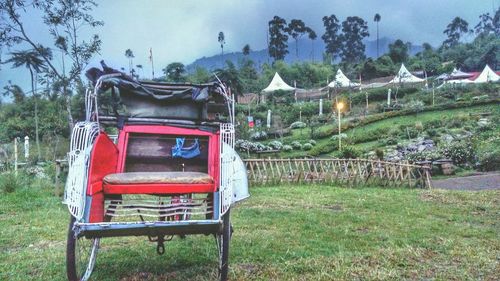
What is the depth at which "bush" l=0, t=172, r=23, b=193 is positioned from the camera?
12.5 meters

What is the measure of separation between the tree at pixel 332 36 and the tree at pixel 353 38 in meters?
1.55

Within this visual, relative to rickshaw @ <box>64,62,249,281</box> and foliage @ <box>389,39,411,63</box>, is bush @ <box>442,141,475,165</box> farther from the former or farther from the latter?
foliage @ <box>389,39,411,63</box>

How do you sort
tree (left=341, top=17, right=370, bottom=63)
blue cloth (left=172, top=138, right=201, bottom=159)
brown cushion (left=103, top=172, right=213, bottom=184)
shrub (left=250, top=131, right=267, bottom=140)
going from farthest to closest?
tree (left=341, top=17, right=370, bottom=63) < shrub (left=250, top=131, right=267, bottom=140) < blue cloth (left=172, top=138, right=201, bottom=159) < brown cushion (left=103, top=172, right=213, bottom=184)

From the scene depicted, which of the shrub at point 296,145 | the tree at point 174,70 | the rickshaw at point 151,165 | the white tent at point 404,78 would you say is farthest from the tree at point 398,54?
the rickshaw at point 151,165

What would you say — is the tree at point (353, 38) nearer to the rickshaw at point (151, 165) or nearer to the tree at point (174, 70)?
the tree at point (174, 70)

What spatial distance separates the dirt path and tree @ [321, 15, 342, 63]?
106431 mm

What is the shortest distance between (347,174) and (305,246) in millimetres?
9933

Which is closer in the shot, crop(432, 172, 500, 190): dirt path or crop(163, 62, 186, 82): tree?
crop(432, 172, 500, 190): dirt path

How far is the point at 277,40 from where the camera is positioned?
341ft

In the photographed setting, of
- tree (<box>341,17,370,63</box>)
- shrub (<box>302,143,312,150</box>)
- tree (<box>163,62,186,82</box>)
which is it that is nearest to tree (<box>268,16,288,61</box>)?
tree (<box>341,17,370,63</box>)

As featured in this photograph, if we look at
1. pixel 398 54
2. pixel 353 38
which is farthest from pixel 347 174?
pixel 353 38

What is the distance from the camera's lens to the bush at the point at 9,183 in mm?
12511

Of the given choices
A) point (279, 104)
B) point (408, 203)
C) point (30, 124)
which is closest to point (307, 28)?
point (279, 104)

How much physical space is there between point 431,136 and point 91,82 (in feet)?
89.1
